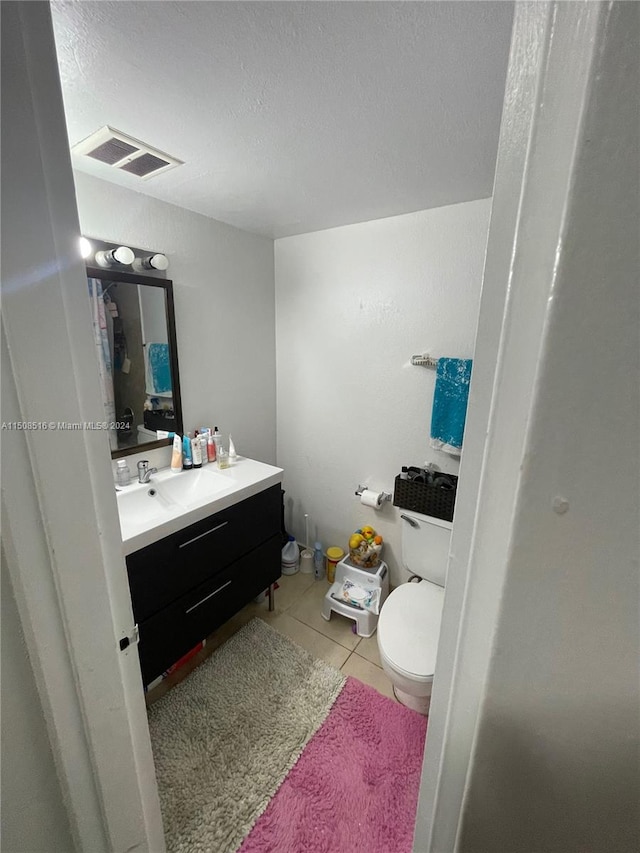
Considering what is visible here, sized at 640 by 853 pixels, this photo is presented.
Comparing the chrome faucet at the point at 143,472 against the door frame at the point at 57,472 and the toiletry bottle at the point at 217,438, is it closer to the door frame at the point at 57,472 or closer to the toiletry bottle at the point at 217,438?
the toiletry bottle at the point at 217,438

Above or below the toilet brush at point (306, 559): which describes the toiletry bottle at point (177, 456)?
above

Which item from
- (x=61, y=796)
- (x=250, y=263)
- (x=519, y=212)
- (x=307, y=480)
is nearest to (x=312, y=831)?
(x=61, y=796)

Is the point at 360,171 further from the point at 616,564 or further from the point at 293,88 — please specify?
the point at 616,564

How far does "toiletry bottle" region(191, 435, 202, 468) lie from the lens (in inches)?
70.1

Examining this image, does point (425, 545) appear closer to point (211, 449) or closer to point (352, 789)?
point (352, 789)

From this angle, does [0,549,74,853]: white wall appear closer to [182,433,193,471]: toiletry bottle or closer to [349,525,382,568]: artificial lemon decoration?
[182,433,193,471]: toiletry bottle

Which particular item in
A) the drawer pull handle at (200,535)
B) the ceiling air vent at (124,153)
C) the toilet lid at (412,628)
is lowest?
the toilet lid at (412,628)

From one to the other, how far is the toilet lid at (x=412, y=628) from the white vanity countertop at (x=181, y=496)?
824 millimetres

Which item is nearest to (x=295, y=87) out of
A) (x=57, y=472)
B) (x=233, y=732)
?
(x=57, y=472)

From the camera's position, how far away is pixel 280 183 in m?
1.36

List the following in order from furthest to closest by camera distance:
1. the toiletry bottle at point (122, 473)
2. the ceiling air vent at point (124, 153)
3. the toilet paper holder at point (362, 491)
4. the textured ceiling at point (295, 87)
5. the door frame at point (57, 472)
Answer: the toilet paper holder at point (362, 491) < the toiletry bottle at point (122, 473) < the ceiling air vent at point (124, 153) < the textured ceiling at point (295, 87) < the door frame at point (57, 472)

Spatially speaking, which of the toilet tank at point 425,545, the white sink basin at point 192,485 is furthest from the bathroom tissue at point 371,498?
the white sink basin at point 192,485

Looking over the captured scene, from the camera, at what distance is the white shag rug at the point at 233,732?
1110mm

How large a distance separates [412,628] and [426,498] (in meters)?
0.58
